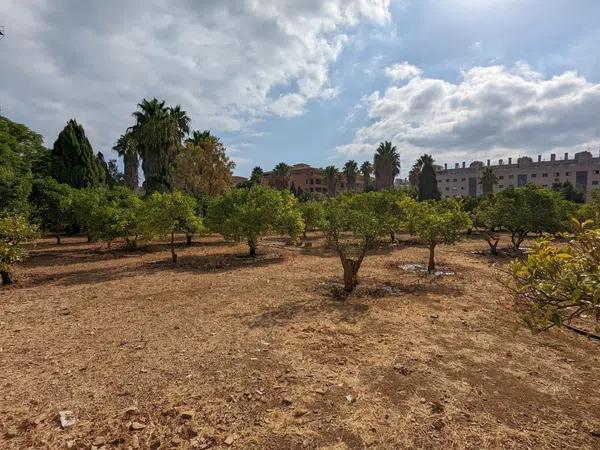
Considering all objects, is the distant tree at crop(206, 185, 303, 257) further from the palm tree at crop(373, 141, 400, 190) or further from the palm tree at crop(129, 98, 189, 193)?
the palm tree at crop(373, 141, 400, 190)

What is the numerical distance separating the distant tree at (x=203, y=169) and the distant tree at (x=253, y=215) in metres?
15.6

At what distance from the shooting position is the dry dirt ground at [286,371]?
392cm

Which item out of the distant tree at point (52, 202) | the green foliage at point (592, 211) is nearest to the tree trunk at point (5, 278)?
the distant tree at point (52, 202)

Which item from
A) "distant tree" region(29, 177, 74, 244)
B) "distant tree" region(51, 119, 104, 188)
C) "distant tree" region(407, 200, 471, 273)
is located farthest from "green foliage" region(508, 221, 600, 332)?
"distant tree" region(51, 119, 104, 188)

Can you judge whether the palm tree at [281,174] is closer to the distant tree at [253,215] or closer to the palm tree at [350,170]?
the palm tree at [350,170]

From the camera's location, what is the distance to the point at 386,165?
66.8 meters

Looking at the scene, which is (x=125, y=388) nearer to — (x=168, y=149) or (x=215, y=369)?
(x=215, y=369)

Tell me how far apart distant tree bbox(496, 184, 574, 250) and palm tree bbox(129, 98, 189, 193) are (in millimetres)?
29535

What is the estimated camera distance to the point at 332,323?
7.51 metres

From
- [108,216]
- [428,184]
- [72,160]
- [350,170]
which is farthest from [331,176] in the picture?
[108,216]

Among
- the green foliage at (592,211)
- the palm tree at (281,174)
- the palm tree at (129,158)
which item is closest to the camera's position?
the green foliage at (592,211)

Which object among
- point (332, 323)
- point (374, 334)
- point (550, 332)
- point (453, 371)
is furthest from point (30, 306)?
point (550, 332)

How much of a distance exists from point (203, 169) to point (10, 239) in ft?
74.6

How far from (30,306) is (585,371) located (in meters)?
12.5
